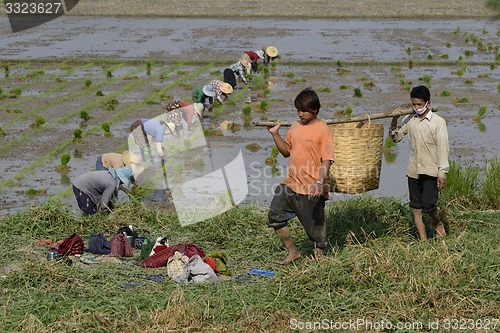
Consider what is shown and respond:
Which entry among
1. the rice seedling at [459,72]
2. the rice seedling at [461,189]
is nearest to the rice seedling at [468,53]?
the rice seedling at [459,72]

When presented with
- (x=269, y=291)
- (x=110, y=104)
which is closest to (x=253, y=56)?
(x=110, y=104)

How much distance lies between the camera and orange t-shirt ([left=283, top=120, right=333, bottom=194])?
5895mm

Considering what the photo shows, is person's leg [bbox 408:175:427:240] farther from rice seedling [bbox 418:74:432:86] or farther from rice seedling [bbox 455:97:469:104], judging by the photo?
rice seedling [bbox 418:74:432:86]

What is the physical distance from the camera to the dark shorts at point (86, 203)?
25.1 ft

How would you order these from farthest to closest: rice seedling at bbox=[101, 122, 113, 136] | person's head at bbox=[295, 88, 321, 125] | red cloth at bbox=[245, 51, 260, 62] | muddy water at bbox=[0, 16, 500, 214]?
red cloth at bbox=[245, 51, 260, 62] < rice seedling at bbox=[101, 122, 113, 136] < muddy water at bbox=[0, 16, 500, 214] < person's head at bbox=[295, 88, 321, 125]

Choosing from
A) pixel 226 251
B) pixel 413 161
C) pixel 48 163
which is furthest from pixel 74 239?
pixel 48 163

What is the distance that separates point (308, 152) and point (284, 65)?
12.8m

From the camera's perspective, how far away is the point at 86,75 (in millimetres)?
17328

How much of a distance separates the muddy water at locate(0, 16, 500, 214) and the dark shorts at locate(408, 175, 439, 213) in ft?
7.82

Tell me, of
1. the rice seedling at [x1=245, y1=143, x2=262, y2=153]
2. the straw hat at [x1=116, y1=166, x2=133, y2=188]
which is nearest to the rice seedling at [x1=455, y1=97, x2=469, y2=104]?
the rice seedling at [x1=245, y1=143, x2=262, y2=153]

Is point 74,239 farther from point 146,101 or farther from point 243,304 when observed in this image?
point 146,101

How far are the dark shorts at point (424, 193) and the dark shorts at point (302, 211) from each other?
0.75 metres

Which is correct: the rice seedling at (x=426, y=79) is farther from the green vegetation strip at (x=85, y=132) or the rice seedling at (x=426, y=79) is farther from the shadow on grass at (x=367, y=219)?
the shadow on grass at (x=367, y=219)

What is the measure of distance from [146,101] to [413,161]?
8572 mm
